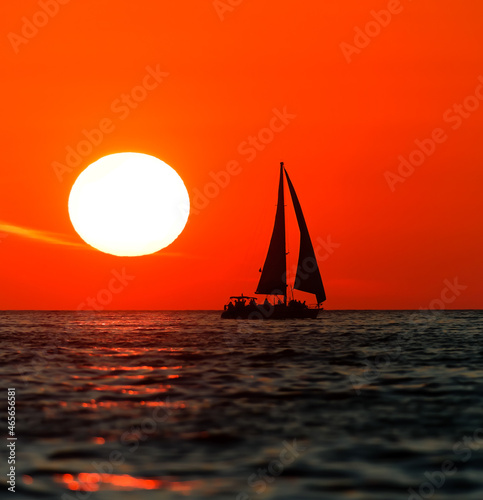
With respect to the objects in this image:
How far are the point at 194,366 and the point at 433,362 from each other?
12.4 m

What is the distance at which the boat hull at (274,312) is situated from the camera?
345 ft

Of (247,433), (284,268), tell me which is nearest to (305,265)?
(284,268)

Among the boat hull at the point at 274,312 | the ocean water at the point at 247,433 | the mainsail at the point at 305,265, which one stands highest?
the mainsail at the point at 305,265

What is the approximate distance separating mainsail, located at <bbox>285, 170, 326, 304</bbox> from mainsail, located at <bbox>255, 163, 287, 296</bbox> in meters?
1.80

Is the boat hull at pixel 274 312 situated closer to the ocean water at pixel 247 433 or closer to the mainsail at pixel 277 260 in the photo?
the mainsail at pixel 277 260

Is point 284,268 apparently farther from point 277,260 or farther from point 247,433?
point 247,433

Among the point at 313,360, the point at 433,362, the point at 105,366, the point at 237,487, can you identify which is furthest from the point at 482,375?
the point at 237,487

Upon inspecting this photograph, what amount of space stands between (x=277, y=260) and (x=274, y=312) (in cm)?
937

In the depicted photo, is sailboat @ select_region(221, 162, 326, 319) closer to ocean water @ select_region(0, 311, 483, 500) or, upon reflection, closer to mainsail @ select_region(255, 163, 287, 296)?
mainsail @ select_region(255, 163, 287, 296)

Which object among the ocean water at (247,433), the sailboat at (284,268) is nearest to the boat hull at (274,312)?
the sailboat at (284,268)

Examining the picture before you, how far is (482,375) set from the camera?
1266 inches

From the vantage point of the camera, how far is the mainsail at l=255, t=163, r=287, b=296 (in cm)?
9912

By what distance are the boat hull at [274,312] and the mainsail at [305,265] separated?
4203mm

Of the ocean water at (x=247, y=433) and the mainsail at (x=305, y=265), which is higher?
the mainsail at (x=305, y=265)
